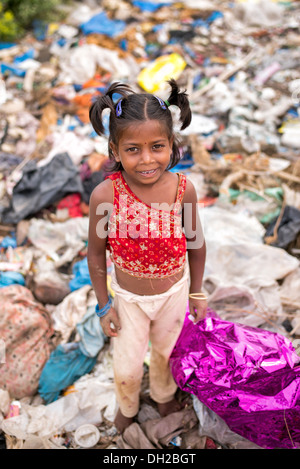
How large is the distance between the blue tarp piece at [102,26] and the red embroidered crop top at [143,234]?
5585mm

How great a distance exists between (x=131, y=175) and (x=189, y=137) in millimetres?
2609

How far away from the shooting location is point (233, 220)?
9.83 feet

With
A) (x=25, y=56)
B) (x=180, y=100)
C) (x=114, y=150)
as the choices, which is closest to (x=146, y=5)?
(x=25, y=56)

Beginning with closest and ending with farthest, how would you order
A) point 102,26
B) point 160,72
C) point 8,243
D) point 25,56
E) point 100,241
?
point 100,241 → point 8,243 → point 160,72 → point 25,56 → point 102,26

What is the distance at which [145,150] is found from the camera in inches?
51.8

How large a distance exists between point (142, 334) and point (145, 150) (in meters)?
0.85

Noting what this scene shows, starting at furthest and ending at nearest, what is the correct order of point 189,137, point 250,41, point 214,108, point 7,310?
point 250,41
point 214,108
point 189,137
point 7,310

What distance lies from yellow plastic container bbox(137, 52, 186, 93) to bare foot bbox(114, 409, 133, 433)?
4.09 meters

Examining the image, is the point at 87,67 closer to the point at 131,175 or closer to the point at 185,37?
the point at 185,37

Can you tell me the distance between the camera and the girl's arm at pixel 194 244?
1.54m

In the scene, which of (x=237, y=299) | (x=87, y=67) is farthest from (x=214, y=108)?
(x=237, y=299)

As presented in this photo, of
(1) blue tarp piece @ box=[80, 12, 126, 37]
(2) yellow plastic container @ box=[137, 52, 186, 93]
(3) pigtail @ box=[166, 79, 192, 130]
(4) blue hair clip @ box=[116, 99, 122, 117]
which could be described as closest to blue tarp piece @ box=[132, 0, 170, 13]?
(1) blue tarp piece @ box=[80, 12, 126, 37]

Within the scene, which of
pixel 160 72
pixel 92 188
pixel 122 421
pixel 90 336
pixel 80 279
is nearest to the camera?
pixel 122 421

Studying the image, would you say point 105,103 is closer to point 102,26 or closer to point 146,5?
point 102,26
